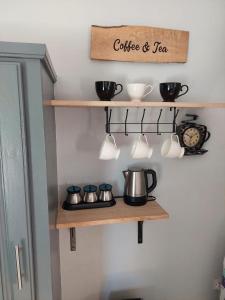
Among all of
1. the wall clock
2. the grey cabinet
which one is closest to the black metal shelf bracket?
the wall clock

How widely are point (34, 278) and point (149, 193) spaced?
31.2 inches

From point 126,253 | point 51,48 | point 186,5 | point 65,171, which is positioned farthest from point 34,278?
point 186,5

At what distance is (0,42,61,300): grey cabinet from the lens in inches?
26.6

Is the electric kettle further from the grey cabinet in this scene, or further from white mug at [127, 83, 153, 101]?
the grey cabinet

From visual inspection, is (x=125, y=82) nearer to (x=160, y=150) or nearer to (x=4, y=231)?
(x=160, y=150)

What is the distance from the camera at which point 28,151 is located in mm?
726

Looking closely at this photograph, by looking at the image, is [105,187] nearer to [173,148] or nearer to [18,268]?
[173,148]

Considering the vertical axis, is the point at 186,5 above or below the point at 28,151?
above

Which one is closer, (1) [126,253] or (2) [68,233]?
(2) [68,233]

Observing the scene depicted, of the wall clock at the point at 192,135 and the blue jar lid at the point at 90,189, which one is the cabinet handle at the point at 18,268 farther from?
the wall clock at the point at 192,135

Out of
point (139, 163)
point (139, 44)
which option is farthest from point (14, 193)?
point (139, 44)

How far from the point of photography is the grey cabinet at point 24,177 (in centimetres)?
68

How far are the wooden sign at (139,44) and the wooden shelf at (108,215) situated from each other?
31.3 inches

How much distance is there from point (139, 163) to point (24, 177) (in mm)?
763
